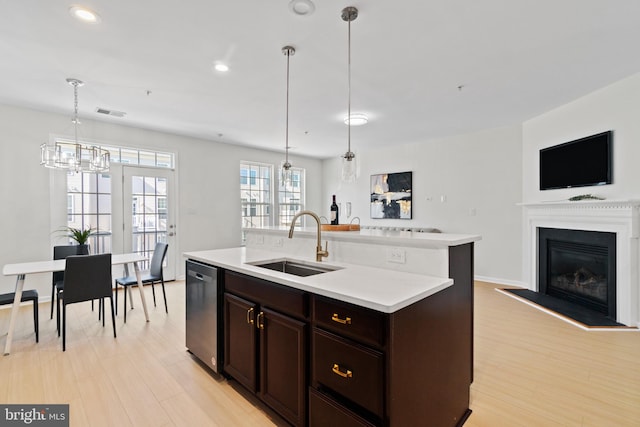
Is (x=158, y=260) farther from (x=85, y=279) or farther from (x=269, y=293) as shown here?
(x=269, y=293)

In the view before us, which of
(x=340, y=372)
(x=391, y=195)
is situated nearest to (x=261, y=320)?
(x=340, y=372)

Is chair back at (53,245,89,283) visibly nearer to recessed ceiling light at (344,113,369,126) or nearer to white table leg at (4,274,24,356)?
white table leg at (4,274,24,356)

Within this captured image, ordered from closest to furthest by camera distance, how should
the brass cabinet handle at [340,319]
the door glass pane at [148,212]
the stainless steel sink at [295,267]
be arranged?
the brass cabinet handle at [340,319] < the stainless steel sink at [295,267] < the door glass pane at [148,212]

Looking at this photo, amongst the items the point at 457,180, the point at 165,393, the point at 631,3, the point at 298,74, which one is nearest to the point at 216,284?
the point at 165,393

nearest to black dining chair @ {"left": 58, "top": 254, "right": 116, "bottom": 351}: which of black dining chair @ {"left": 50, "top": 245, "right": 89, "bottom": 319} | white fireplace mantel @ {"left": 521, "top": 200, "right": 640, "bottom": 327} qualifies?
black dining chair @ {"left": 50, "top": 245, "right": 89, "bottom": 319}

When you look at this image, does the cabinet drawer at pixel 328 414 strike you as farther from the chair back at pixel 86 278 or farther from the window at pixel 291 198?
the window at pixel 291 198

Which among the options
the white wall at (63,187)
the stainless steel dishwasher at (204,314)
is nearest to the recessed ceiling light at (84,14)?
the stainless steel dishwasher at (204,314)

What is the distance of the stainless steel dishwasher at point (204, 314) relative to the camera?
2.22 m

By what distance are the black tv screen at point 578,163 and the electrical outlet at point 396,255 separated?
10.4ft

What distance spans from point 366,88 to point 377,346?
2873mm

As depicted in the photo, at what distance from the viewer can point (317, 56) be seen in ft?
8.75

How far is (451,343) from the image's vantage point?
170 centimetres

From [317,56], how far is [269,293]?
6.80ft

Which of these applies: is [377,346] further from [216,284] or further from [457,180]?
[457,180]
